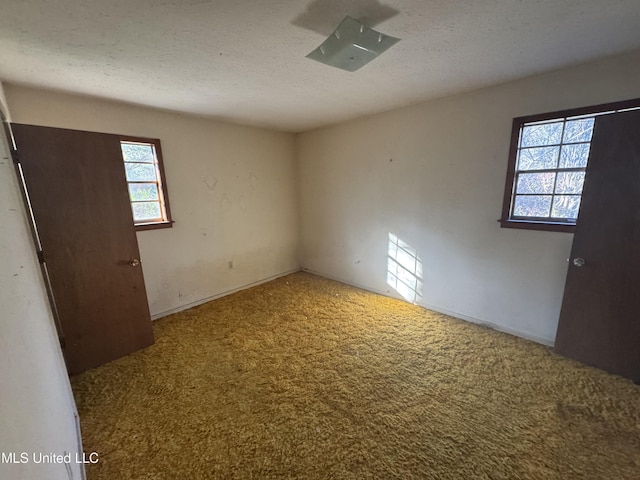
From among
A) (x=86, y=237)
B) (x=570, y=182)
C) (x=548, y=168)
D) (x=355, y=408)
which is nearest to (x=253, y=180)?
(x=86, y=237)

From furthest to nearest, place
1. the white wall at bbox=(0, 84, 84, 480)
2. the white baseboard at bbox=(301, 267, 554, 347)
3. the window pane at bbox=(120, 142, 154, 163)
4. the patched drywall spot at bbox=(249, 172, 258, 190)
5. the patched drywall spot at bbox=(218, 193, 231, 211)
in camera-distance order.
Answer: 1. the patched drywall spot at bbox=(249, 172, 258, 190)
2. the patched drywall spot at bbox=(218, 193, 231, 211)
3. the window pane at bbox=(120, 142, 154, 163)
4. the white baseboard at bbox=(301, 267, 554, 347)
5. the white wall at bbox=(0, 84, 84, 480)

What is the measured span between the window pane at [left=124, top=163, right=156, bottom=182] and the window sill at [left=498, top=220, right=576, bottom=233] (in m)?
3.65

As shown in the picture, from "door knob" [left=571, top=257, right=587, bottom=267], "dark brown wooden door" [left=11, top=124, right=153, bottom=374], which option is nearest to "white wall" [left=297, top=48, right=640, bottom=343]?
"door knob" [left=571, top=257, right=587, bottom=267]

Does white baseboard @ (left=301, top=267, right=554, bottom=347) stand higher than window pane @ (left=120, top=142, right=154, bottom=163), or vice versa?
window pane @ (left=120, top=142, right=154, bottom=163)

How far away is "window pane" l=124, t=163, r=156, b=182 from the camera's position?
2725 millimetres

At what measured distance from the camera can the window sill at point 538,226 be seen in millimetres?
2136

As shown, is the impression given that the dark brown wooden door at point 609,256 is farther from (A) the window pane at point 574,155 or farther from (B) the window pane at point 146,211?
(B) the window pane at point 146,211

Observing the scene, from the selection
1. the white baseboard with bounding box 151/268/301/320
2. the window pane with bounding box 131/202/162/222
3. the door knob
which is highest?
the window pane with bounding box 131/202/162/222

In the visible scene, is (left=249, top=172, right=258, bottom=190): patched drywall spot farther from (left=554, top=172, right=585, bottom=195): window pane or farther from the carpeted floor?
(left=554, top=172, right=585, bottom=195): window pane

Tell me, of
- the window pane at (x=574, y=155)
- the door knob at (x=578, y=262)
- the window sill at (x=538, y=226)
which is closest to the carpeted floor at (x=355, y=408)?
the door knob at (x=578, y=262)

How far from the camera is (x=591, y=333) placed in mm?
2057

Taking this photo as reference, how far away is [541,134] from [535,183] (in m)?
0.41

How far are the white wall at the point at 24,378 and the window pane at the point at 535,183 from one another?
326cm

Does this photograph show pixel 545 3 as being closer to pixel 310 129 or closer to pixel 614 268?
pixel 614 268
